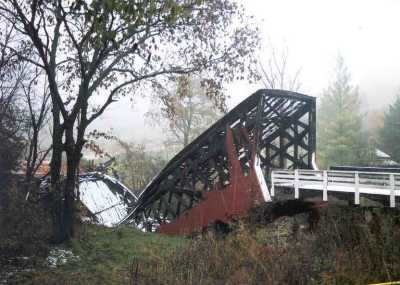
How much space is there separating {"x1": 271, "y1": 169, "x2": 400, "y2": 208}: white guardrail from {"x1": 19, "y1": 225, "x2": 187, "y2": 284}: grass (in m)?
4.27

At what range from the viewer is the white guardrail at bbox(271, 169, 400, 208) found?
35.7 ft

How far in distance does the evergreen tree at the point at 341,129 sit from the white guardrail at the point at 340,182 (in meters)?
22.9

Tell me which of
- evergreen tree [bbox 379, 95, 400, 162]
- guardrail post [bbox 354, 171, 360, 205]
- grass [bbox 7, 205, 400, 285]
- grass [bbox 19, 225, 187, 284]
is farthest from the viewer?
evergreen tree [bbox 379, 95, 400, 162]

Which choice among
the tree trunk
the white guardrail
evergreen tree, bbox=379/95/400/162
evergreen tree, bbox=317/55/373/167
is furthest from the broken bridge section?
evergreen tree, bbox=379/95/400/162

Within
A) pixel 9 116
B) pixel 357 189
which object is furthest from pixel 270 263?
pixel 9 116

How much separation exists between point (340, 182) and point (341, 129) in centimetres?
2980

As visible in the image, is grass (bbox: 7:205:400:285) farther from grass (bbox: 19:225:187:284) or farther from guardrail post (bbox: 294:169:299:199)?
guardrail post (bbox: 294:169:299:199)

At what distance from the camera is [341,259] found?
21.0 feet

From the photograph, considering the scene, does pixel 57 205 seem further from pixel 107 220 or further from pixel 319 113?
pixel 319 113

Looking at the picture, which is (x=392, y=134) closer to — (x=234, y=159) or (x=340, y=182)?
(x=234, y=159)

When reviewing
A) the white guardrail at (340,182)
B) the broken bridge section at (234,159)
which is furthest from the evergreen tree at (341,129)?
the white guardrail at (340,182)

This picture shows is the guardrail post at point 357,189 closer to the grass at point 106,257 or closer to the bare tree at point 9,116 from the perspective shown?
the grass at point 106,257

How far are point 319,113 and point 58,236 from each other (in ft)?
153

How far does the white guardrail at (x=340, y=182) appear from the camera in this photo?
10.9 m
